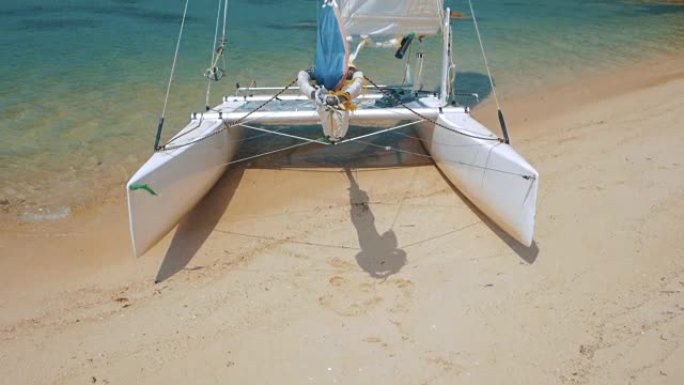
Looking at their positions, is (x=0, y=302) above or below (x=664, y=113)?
below

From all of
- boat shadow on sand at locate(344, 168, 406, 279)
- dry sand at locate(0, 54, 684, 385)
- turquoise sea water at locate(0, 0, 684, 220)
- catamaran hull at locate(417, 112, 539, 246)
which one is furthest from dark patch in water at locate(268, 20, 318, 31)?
boat shadow on sand at locate(344, 168, 406, 279)

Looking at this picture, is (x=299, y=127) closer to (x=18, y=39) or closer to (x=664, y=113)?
(x=664, y=113)

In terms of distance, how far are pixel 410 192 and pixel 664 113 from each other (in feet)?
13.5

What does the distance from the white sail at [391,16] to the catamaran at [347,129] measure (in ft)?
0.04

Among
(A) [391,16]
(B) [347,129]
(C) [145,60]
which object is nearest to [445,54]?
(A) [391,16]

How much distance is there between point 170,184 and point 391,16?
319 centimetres

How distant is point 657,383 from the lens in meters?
3.03

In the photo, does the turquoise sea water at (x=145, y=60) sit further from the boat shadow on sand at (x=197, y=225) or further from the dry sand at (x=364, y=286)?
the dry sand at (x=364, y=286)

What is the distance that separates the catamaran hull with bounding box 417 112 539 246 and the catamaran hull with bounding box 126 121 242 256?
2.26 m

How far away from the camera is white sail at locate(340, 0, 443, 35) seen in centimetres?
634

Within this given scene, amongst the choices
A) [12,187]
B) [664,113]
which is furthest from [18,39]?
[664,113]

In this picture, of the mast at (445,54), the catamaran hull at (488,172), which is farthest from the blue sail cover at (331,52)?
the mast at (445,54)

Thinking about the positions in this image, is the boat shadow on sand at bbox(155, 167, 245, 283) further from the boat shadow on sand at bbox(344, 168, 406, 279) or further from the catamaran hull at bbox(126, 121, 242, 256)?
the boat shadow on sand at bbox(344, 168, 406, 279)

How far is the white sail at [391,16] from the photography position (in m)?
6.34
